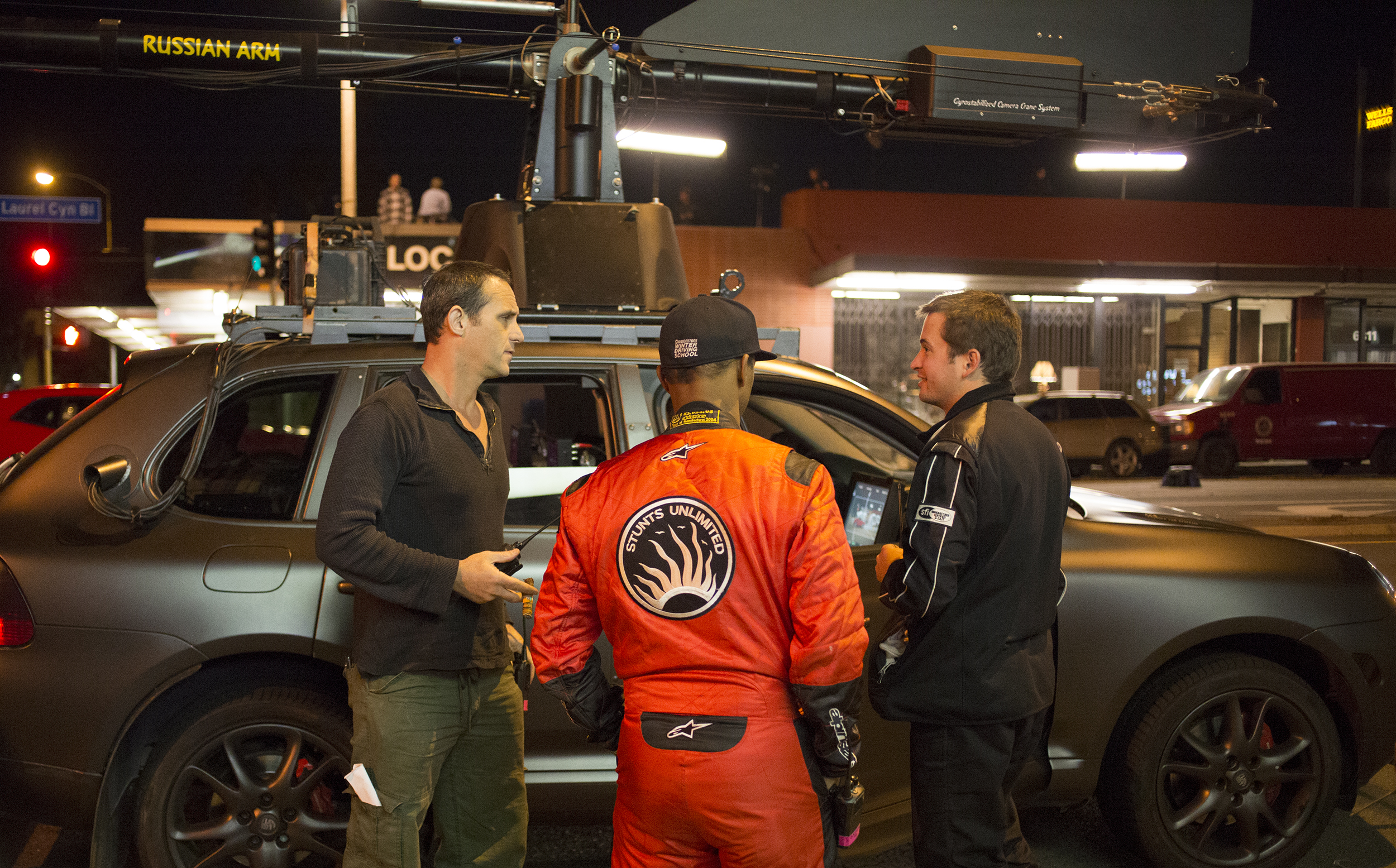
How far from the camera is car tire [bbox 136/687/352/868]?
303 cm

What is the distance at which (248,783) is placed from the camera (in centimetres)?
306

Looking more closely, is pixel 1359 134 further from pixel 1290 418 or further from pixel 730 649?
pixel 730 649

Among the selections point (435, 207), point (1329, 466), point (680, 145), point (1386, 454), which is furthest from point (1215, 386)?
point (435, 207)

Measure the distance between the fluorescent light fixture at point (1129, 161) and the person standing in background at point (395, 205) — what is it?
44.4 feet

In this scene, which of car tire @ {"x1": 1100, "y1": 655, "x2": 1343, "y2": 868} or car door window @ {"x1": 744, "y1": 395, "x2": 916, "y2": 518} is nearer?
car tire @ {"x1": 1100, "y1": 655, "x2": 1343, "y2": 868}

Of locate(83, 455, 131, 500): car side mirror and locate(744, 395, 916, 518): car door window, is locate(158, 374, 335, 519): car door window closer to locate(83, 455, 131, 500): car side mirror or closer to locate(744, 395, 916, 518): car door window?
locate(83, 455, 131, 500): car side mirror

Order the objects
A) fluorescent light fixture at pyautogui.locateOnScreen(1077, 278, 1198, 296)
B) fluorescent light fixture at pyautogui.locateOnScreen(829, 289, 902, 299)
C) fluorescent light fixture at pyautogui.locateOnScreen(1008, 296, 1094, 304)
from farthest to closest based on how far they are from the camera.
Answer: fluorescent light fixture at pyautogui.locateOnScreen(1008, 296, 1094, 304) < fluorescent light fixture at pyautogui.locateOnScreen(829, 289, 902, 299) < fluorescent light fixture at pyautogui.locateOnScreen(1077, 278, 1198, 296)

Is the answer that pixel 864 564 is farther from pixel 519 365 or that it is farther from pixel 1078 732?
pixel 519 365

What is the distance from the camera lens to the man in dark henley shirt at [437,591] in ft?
8.07

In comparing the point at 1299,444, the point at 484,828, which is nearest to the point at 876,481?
the point at 484,828

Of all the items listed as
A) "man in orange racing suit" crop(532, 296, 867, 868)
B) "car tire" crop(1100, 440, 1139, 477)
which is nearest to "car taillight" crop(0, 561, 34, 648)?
"man in orange racing suit" crop(532, 296, 867, 868)

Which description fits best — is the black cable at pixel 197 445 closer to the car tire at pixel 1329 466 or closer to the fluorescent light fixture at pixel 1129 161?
the fluorescent light fixture at pixel 1129 161

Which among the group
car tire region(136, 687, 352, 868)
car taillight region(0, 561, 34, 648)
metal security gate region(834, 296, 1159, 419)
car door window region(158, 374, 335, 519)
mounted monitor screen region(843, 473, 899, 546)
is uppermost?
metal security gate region(834, 296, 1159, 419)

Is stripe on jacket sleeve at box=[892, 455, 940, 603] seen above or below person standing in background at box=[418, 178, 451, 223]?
below
